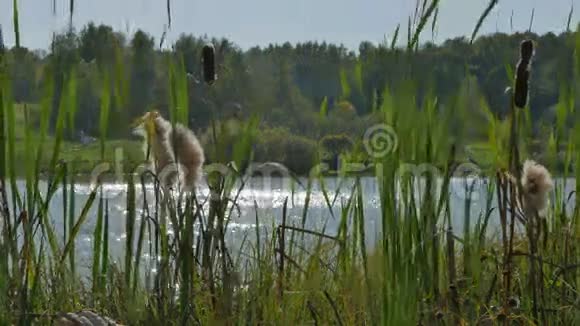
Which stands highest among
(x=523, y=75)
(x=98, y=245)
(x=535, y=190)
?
(x=523, y=75)

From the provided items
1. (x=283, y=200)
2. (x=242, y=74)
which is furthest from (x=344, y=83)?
(x=283, y=200)

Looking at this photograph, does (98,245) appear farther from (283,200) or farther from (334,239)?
(283,200)

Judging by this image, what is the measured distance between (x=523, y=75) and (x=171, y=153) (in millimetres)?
615

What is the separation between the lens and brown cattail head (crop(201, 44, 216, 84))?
1429 millimetres

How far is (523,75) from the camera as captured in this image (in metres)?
1.27

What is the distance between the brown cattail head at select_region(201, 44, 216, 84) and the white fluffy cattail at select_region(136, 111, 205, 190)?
0.35ft

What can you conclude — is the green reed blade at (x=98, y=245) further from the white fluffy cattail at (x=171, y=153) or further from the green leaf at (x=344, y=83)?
the green leaf at (x=344, y=83)

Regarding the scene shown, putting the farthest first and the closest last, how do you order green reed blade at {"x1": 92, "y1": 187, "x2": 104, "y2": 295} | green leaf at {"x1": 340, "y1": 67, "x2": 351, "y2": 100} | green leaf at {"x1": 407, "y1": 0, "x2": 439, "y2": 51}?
green leaf at {"x1": 340, "y1": 67, "x2": 351, "y2": 100}
green reed blade at {"x1": 92, "y1": 187, "x2": 104, "y2": 295}
green leaf at {"x1": 407, "y1": 0, "x2": 439, "y2": 51}

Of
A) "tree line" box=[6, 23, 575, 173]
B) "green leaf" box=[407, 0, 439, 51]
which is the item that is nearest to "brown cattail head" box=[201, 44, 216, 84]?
"tree line" box=[6, 23, 575, 173]

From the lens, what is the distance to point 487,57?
192 centimetres

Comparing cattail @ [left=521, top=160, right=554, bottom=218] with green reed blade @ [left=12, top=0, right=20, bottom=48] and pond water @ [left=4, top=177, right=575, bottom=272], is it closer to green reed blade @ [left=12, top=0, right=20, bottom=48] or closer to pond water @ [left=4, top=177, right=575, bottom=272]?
pond water @ [left=4, top=177, right=575, bottom=272]

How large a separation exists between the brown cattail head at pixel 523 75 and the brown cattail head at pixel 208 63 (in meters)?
0.48

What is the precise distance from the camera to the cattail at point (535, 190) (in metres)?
1.48

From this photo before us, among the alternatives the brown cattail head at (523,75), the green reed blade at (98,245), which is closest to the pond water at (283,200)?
the green reed blade at (98,245)
